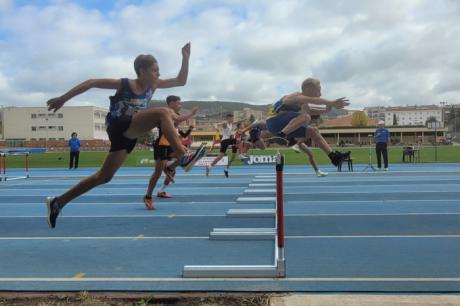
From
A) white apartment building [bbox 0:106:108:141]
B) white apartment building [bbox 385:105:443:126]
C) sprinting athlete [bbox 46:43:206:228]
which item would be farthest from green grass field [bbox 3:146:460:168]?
white apartment building [bbox 385:105:443:126]

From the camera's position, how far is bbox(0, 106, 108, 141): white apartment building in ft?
308

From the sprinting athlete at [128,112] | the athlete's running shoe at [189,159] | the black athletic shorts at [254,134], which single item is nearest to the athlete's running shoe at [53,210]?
the sprinting athlete at [128,112]

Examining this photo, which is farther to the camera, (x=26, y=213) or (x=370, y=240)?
(x=26, y=213)

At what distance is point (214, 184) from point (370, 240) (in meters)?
8.30

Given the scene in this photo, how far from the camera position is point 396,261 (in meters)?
4.93

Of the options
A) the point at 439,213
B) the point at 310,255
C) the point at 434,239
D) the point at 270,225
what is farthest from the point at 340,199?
the point at 310,255

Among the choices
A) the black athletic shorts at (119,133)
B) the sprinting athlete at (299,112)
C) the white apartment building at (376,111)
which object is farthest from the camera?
the white apartment building at (376,111)

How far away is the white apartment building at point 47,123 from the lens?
308 feet

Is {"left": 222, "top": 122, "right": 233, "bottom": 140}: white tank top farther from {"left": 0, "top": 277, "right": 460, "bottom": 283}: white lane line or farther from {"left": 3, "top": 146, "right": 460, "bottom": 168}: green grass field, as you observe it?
{"left": 3, "top": 146, "right": 460, "bottom": 168}: green grass field

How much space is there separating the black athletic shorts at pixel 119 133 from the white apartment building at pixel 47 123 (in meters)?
92.3

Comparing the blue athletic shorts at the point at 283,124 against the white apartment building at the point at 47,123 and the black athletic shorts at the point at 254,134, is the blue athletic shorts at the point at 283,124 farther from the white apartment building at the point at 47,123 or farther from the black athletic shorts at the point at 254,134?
the white apartment building at the point at 47,123

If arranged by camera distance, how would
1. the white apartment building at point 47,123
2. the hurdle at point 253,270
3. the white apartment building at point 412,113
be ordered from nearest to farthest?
the hurdle at point 253,270, the white apartment building at point 47,123, the white apartment building at point 412,113

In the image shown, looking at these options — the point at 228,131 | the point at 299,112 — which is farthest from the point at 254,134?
the point at 228,131

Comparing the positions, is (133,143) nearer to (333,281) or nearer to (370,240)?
(333,281)
